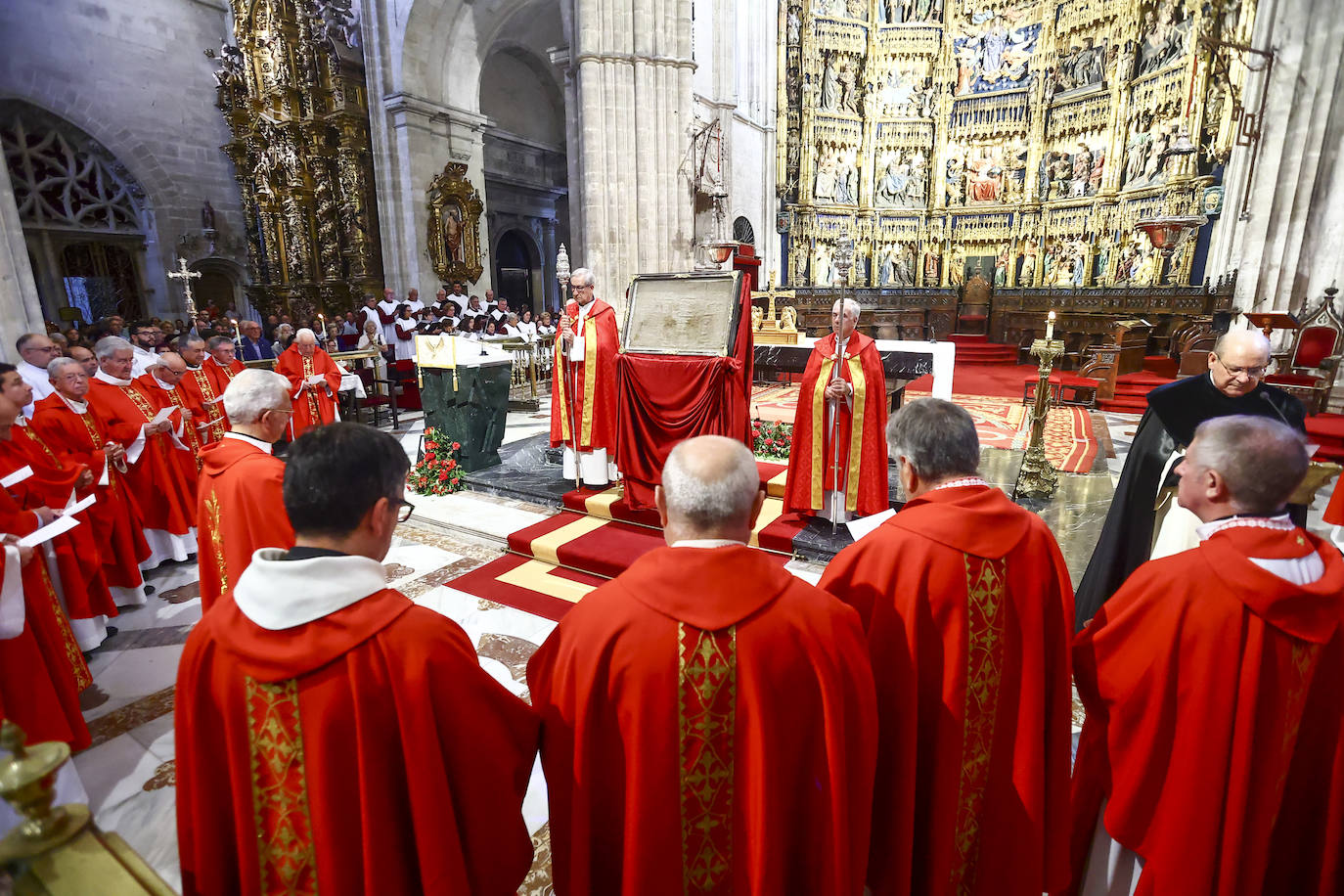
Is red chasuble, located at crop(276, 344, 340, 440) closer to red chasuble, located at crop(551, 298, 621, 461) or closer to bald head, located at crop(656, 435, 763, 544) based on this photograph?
red chasuble, located at crop(551, 298, 621, 461)

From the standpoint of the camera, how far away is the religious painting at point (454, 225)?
555 inches

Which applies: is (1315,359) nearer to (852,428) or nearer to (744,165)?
(852,428)

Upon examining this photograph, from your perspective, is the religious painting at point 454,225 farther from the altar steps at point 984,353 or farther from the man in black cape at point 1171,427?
Answer: the man in black cape at point 1171,427

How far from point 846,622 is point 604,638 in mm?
531

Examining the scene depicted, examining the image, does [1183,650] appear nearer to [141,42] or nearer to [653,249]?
[653,249]

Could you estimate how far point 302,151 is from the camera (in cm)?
1504

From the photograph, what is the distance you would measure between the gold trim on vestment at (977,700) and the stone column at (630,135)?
863 cm

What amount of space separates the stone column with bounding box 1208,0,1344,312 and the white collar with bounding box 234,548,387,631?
12.7 meters

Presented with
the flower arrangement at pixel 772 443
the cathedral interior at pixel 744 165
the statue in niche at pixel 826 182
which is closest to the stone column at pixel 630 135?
the cathedral interior at pixel 744 165

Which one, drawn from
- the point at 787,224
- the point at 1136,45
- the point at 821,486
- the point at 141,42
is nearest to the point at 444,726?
the point at 821,486

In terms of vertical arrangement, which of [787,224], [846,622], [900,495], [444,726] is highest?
[787,224]

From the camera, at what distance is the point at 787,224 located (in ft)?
56.5

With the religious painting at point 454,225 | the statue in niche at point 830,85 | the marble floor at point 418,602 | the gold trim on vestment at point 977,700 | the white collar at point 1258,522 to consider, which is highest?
the statue in niche at point 830,85

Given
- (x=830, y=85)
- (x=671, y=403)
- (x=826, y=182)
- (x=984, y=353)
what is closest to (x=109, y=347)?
(x=671, y=403)
